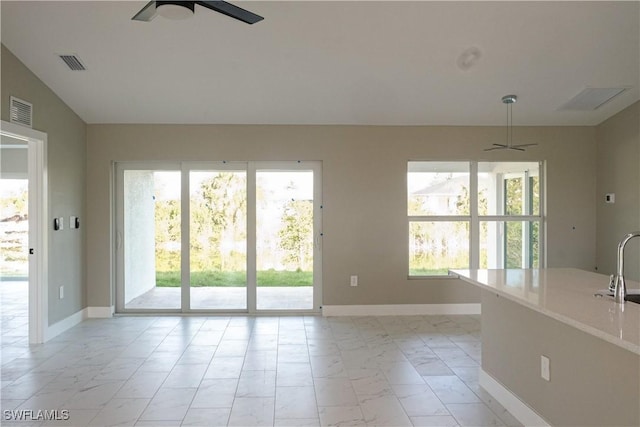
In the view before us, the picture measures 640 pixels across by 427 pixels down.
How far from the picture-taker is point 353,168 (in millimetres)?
5566

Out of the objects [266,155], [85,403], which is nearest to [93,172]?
[266,155]

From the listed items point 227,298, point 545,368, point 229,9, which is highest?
point 229,9

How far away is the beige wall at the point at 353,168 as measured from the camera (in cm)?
547

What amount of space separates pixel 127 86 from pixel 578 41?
442 cm

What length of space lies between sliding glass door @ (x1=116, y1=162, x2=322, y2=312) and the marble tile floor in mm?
510

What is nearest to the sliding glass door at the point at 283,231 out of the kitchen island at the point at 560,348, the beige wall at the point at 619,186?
the kitchen island at the point at 560,348

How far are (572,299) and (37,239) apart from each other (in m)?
4.75

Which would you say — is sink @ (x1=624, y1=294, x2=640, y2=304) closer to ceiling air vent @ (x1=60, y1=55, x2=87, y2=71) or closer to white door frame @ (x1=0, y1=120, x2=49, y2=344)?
ceiling air vent @ (x1=60, y1=55, x2=87, y2=71)

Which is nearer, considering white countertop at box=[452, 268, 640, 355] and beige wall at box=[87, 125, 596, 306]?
white countertop at box=[452, 268, 640, 355]

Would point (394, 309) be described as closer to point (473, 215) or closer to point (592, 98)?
point (473, 215)

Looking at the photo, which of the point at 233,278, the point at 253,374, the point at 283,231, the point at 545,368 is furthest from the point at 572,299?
the point at 233,278

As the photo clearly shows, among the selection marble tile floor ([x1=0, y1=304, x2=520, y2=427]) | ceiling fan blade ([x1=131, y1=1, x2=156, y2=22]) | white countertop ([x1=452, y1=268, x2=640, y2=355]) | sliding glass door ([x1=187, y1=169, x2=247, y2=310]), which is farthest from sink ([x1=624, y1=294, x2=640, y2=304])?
sliding glass door ([x1=187, y1=169, x2=247, y2=310])

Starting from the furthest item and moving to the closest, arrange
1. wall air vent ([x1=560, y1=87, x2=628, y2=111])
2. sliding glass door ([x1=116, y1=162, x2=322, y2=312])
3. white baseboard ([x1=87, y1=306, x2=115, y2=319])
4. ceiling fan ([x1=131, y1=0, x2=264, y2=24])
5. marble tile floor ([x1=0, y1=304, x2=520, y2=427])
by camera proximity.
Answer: sliding glass door ([x1=116, y1=162, x2=322, y2=312]) → white baseboard ([x1=87, y1=306, x2=115, y2=319]) → wall air vent ([x1=560, y1=87, x2=628, y2=111]) → marble tile floor ([x1=0, y1=304, x2=520, y2=427]) → ceiling fan ([x1=131, y1=0, x2=264, y2=24])

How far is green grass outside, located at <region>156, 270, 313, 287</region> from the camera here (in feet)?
18.4
